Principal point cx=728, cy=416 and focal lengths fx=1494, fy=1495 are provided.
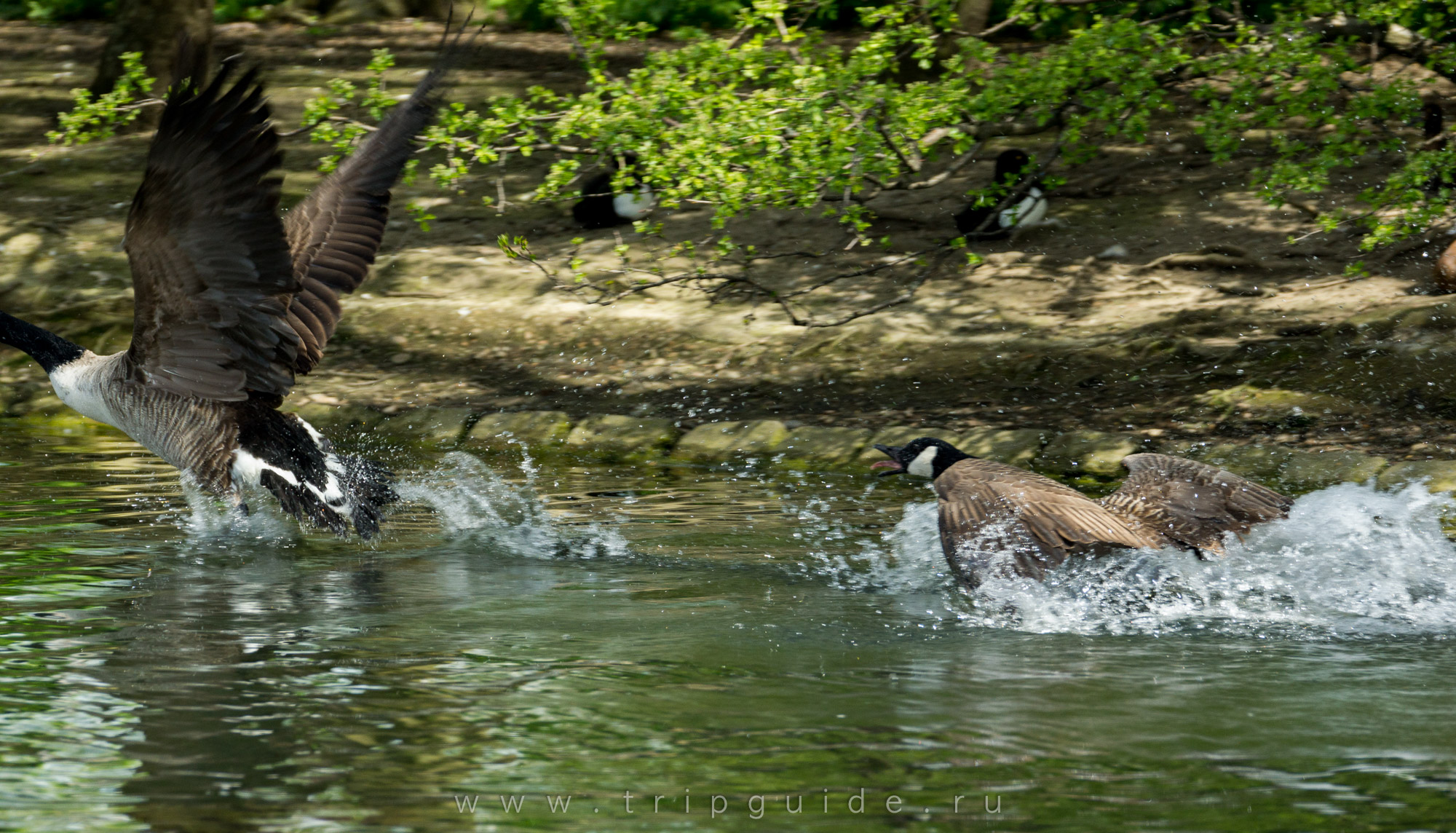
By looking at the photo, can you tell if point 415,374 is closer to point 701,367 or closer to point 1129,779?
point 701,367

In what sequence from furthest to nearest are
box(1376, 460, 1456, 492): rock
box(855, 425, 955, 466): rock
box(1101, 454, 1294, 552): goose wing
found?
1. box(855, 425, 955, 466): rock
2. box(1376, 460, 1456, 492): rock
3. box(1101, 454, 1294, 552): goose wing

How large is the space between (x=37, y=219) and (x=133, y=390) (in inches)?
328

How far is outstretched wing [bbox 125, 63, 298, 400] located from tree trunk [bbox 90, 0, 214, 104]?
957 centimetres

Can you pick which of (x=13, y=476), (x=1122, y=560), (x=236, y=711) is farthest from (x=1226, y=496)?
(x=13, y=476)

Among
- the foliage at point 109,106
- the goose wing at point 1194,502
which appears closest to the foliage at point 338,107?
the foliage at point 109,106

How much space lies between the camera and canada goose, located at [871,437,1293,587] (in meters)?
5.65

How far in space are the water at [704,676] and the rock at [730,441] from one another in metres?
1.59

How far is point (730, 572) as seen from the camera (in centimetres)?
662

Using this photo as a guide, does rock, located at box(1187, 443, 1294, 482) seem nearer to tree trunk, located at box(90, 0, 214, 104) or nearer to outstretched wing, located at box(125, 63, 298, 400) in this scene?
outstretched wing, located at box(125, 63, 298, 400)

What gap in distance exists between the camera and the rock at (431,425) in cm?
1008

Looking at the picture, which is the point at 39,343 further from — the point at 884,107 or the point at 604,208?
the point at 604,208

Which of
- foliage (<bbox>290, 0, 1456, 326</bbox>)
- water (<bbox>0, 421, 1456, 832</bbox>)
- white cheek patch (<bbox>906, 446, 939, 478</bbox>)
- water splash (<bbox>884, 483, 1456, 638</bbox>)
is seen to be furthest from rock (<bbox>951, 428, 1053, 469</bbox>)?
water splash (<bbox>884, 483, 1456, 638</bbox>)

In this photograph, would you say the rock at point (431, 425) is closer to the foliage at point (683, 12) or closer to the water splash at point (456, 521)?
the water splash at point (456, 521)

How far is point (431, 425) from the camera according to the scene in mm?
10227
